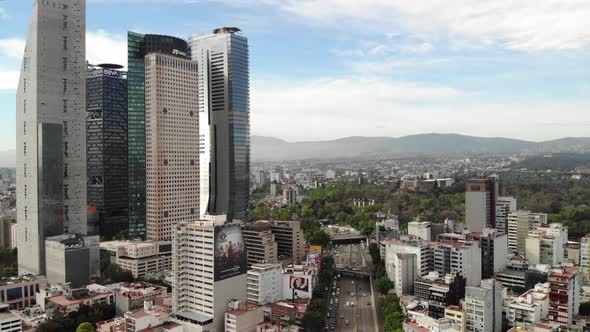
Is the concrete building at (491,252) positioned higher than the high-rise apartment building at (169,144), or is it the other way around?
the high-rise apartment building at (169,144)

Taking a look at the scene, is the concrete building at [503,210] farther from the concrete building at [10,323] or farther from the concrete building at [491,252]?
the concrete building at [10,323]

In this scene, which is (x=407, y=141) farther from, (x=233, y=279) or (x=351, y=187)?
(x=233, y=279)

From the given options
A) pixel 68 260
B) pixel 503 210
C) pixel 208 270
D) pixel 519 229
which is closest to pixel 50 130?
pixel 68 260

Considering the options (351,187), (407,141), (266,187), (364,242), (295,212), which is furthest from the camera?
(407,141)

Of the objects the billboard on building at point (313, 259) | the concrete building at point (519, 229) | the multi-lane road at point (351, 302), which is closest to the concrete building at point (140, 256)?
the billboard on building at point (313, 259)

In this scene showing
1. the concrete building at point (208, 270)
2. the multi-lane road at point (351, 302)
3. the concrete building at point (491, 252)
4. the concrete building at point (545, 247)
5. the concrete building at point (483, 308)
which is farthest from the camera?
the concrete building at point (545, 247)

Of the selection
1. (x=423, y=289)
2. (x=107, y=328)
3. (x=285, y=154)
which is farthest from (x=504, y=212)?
(x=285, y=154)
